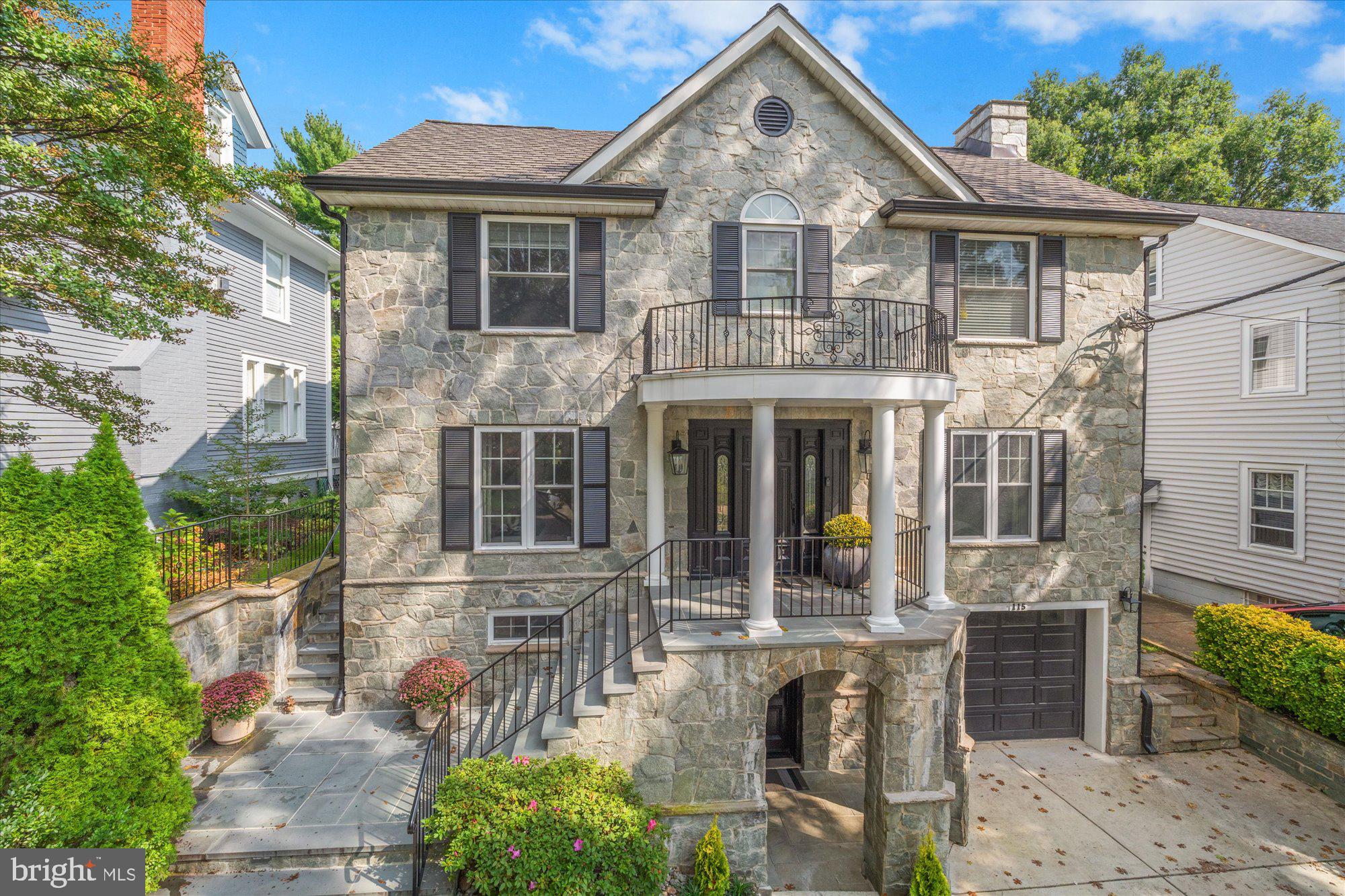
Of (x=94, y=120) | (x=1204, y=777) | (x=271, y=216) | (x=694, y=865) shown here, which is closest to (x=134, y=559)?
(x=94, y=120)

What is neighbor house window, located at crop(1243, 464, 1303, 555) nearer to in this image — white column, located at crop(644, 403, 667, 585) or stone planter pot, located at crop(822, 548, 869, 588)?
stone planter pot, located at crop(822, 548, 869, 588)

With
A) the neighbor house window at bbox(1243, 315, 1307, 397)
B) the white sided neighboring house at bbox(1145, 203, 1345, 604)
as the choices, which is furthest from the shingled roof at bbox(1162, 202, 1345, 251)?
the neighbor house window at bbox(1243, 315, 1307, 397)

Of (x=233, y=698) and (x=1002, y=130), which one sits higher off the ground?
(x=1002, y=130)

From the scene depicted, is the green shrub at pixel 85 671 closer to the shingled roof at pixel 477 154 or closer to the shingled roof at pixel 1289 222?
the shingled roof at pixel 477 154

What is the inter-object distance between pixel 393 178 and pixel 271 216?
7.28m

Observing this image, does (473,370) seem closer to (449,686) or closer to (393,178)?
(393,178)

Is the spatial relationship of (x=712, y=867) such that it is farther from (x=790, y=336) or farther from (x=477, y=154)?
(x=477, y=154)

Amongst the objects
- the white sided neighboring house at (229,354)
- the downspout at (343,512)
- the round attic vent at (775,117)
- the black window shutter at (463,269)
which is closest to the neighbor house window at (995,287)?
the round attic vent at (775,117)

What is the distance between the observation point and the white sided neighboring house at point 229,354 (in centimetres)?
977

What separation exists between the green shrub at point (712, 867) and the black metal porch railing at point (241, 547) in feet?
23.1

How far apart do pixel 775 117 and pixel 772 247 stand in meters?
1.91

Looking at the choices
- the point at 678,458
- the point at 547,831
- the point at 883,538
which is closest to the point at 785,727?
the point at 883,538

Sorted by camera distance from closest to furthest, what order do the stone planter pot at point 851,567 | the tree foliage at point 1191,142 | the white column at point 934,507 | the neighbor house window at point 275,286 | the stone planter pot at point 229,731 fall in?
the stone planter pot at point 229,731 → the white column at point 934,507 → the stone planter pot at point 851,567 → the neighbor house window at point 275,286 → the tree foliage at point 1191,142

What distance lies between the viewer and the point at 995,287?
9.23 meters
